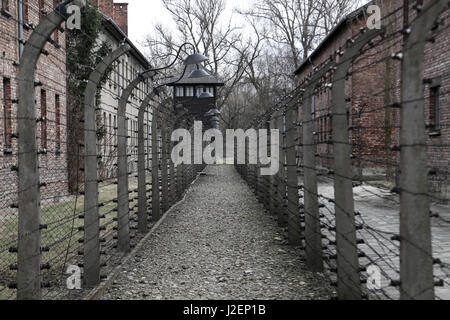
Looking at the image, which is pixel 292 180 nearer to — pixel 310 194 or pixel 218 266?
pixel 310 194

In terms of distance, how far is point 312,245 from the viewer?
20.2ft

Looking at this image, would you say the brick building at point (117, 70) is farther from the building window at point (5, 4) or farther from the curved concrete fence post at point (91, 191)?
the curved concrete fence post at point (91, 191)

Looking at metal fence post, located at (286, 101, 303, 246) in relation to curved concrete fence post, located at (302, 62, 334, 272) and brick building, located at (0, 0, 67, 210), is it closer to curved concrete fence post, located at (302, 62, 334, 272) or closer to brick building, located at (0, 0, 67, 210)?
curved concrete fence post, located at (302, 62, 334, 272)

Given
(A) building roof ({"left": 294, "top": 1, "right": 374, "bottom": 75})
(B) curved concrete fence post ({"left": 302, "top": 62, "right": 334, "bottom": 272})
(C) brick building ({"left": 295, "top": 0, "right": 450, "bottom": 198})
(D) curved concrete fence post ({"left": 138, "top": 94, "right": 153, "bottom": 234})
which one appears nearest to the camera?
(B) curved concrete fence post ({"left": 302, "top": 62, "right": 334, "bottom": 272})

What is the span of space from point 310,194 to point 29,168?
10.5 ft

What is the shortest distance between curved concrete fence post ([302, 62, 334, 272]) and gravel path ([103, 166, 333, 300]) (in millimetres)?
236

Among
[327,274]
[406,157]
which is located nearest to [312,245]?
[327,274]

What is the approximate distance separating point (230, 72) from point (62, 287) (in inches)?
1766

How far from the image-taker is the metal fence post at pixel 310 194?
599 centimetres

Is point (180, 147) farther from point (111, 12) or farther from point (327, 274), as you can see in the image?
point (111, 12)

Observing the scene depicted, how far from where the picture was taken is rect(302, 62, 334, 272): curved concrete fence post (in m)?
5.99

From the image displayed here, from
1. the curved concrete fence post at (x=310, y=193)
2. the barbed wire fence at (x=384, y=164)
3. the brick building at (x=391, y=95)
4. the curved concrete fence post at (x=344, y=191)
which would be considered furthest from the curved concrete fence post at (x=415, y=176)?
the curved concrete fence post at (x=310, y=193)

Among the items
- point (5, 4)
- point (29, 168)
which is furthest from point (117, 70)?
point (29, 168)

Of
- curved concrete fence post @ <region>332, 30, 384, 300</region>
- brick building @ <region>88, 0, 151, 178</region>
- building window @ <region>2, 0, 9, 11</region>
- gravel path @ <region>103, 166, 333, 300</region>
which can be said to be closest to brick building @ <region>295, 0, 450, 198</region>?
curved concrete fence post @ <region>332, 30, 384, 300</region>
